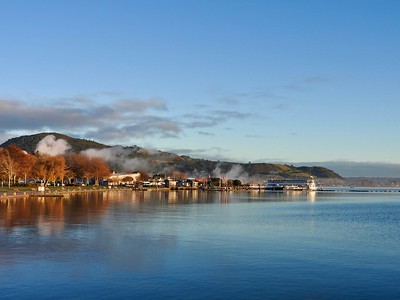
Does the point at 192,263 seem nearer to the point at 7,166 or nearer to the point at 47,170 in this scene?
the point at 7,166

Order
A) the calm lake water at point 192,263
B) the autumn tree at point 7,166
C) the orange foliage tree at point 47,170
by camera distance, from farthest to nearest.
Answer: the orange foliage tree at point 47,170 → the autumn tree at point 7,166 → the calm lake water at point 192,263

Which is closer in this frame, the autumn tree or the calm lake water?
the calm lake water

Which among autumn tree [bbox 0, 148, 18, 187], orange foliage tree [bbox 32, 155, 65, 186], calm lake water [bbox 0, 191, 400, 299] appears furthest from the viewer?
orange foliage tree [bbox 32, 155, 65, 186]

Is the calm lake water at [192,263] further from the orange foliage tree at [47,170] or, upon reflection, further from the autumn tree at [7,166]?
the orange foliage tree at [47,170]

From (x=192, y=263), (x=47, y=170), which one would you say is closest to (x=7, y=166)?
(x=47, y=170)

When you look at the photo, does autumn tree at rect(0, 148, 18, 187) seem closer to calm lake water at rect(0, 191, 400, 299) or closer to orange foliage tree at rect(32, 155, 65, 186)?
orange foliage tree at rect(32, 155, 65, 186)

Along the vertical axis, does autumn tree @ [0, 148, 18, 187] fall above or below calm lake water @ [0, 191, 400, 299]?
above

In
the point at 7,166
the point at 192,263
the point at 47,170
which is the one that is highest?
the point at 7,166

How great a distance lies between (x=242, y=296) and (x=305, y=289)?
3.51 metres

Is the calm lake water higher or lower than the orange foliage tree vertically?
lower

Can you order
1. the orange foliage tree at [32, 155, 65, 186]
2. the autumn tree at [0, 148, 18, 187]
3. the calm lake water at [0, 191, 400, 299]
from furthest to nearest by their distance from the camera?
the orange foliage tree at [32, 155, 65, 186]
the autumn tree at [0, 148, 18, 187]
the calm lake water at [0, 191, 400, 299]

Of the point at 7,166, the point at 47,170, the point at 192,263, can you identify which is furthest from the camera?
the point at 47,170

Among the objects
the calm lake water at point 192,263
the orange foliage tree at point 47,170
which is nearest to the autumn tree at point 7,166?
the orange foliage tree at point 47,170

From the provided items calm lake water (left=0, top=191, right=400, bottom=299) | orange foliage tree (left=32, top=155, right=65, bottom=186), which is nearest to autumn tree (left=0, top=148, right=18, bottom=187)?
orange foliage tree (left=32, top=155, right=65, bottom=186)
